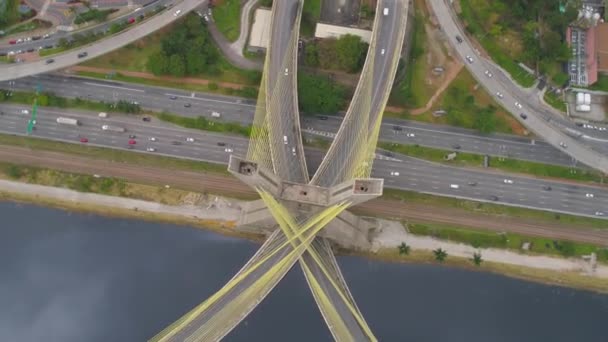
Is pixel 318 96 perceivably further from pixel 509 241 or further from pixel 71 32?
pixel 71 32

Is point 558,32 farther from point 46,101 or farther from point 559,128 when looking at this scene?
point 46,101

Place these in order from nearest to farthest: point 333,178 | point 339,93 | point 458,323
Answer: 1. point 333,178
2. point 458,323
3. point 339,93

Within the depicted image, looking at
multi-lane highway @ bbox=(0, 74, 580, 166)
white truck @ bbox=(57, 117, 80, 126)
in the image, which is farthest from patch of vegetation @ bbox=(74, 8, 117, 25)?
white truck @ bbox=(57, 117, 80, 126)

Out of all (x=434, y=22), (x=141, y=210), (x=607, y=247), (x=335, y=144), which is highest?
(x=434, y=22)

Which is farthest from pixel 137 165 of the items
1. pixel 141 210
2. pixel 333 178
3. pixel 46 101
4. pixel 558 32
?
pixel 558 32

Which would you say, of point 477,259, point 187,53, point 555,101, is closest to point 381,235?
point 477,259

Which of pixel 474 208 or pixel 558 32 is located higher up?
pixel 558 32
